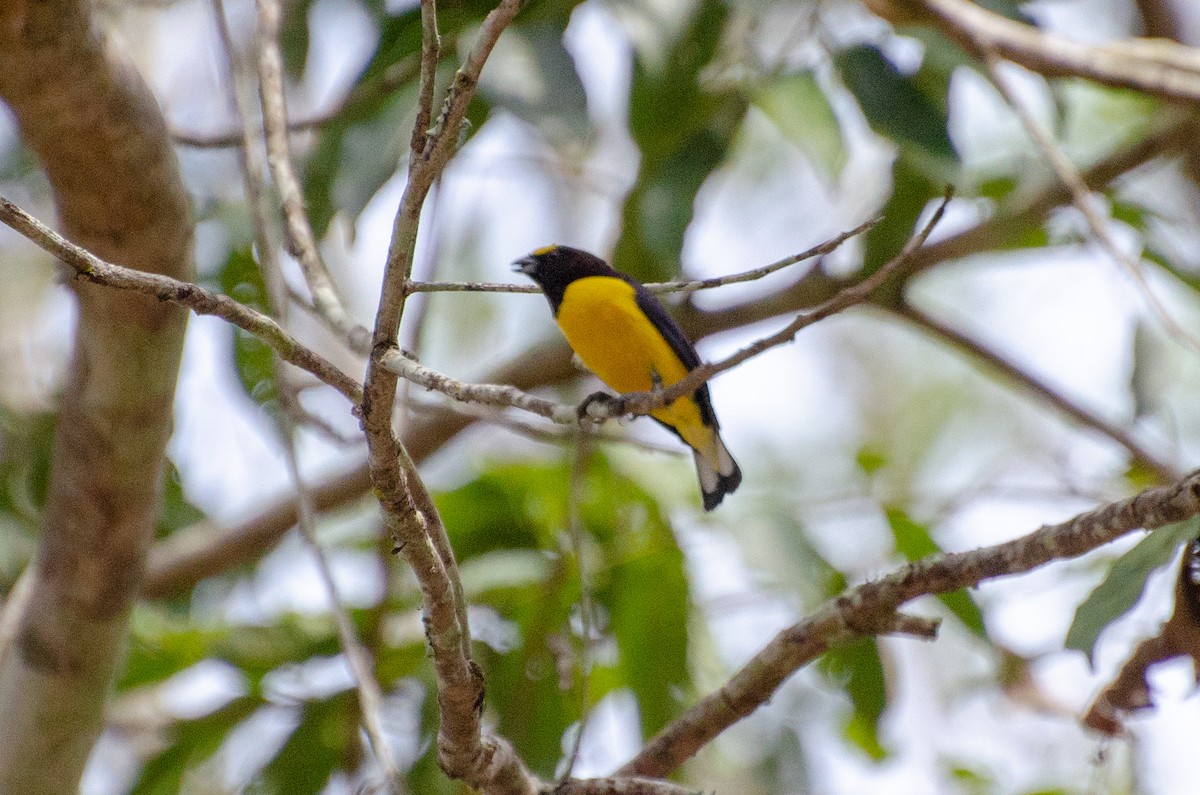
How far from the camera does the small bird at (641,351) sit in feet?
11.4

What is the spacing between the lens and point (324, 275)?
2426 millimetres

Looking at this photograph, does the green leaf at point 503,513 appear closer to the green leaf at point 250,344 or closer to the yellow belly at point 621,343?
the green leaf at point 250,344

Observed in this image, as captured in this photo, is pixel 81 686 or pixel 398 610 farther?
pixel 398 610

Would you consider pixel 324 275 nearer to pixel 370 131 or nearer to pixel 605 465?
pixel 370 131

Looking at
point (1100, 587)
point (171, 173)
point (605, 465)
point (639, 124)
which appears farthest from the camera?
point (605, 465)

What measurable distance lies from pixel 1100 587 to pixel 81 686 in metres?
2.38

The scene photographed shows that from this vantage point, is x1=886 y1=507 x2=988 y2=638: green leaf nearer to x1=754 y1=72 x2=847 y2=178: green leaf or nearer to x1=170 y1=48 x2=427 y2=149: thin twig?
x1=754 y1=72 x2=847 y2=178: green leaf

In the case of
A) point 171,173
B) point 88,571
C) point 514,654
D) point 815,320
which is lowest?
point 815,320

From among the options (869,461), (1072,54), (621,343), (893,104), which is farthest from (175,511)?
(1072,54)

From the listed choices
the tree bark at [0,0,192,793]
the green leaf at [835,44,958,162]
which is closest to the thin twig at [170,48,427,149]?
the tree bark at [0,0,192,793]

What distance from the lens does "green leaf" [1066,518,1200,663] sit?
198 cm

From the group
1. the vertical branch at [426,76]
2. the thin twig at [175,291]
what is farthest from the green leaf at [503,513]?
the vertical branch at [426,76]

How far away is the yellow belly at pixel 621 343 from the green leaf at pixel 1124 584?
1517 millimetres

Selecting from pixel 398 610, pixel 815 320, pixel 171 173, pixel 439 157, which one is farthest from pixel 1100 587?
pixel 398 610
